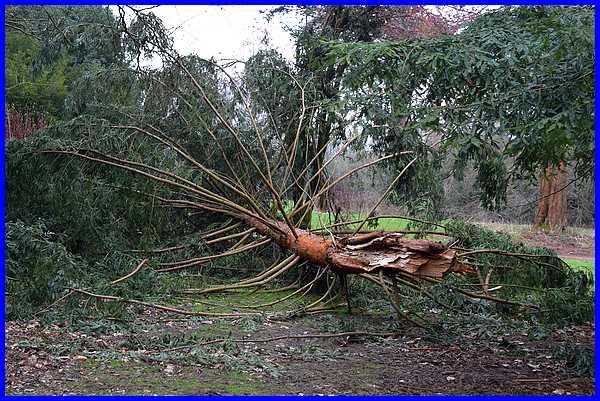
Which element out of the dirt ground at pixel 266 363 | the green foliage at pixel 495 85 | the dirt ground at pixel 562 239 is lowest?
the dirt ground at pixel 266 363

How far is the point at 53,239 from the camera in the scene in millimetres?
6008

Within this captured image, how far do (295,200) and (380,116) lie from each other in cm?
327

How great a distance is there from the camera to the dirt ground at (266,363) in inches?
156

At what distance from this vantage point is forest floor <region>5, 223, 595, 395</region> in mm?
4000

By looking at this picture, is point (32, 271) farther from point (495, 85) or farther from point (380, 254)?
point (495, 85)

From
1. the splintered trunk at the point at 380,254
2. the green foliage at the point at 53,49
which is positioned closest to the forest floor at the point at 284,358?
the splintered trunk at the point at 380,254

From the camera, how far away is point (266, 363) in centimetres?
447

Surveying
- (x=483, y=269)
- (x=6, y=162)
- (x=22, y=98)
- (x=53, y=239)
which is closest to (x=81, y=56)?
(x=6, y=162)

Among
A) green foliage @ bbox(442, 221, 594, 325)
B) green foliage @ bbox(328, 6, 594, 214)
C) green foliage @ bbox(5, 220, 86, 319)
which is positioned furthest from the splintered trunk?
green foliage @ bbox(5, 220, 86, 319)

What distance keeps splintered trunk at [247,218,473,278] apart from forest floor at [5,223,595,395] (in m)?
0.47

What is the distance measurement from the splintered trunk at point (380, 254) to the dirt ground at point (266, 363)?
1.63 feet

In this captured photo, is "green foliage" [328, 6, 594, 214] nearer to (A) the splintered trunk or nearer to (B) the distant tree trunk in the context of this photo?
(A) the splintered trunk

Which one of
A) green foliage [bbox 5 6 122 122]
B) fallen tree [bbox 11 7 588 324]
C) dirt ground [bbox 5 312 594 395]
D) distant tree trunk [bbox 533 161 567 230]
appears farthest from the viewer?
distant tree trunk [bbox 533 161 567 230]

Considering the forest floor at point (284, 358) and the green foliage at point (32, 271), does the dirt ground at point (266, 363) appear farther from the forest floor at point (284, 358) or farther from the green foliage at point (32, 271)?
the green foliage at point (32, 271)
